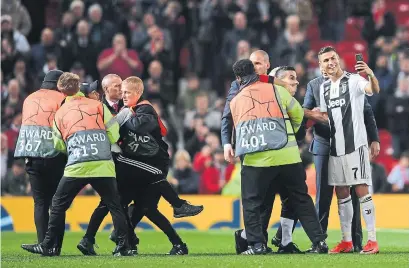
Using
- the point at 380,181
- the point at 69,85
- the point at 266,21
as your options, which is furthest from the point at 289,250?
the point at 266,21

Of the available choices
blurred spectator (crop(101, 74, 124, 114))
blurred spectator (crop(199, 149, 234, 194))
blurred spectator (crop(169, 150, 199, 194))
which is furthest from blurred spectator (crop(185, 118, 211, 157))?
blurred spectator (crop(101, 74, 124, 114))

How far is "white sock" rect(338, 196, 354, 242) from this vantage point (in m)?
12.6

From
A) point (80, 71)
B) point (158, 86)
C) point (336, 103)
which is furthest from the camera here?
point (158, 86)

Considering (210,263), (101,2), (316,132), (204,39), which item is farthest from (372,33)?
(210,263)

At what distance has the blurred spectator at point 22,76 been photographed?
22448 mm

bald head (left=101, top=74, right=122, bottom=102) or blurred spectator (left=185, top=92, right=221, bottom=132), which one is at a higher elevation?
bald head (left=101, top=74, right=122, bottom=102)

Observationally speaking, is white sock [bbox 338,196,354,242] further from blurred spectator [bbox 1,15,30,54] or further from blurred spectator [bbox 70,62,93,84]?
blurred spectator [bbox 1,15,30,54]

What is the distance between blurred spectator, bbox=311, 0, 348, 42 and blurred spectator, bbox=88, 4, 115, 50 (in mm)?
5046

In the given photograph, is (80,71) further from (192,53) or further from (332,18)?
(332,18)

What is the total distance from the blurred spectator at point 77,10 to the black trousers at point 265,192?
1178cm

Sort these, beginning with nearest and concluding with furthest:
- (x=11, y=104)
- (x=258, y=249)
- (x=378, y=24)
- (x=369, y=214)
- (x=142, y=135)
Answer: (x=258, y=249)
(x=369, y=214)
(x=142, y=135)
(x=11, y=104)
(x=378, y=24)

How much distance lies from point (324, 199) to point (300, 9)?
1240cm

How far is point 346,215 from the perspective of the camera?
497 inches

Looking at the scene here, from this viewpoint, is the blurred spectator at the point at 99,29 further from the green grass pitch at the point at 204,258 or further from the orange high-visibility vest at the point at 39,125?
the orange high-visibility vest at the point at 39,125
